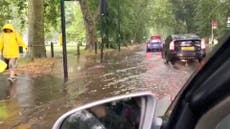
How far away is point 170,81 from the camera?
698 inches

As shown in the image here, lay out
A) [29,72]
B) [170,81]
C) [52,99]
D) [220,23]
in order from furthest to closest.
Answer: [220,23] < [29,72] < [170,81] < [52,99]

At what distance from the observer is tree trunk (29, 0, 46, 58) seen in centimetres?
2934

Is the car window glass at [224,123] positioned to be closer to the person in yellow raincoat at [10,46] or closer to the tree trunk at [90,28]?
the person in yellow raincoat at [10,46]

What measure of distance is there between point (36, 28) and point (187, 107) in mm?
27620

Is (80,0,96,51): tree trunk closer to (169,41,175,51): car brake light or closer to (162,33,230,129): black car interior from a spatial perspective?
(169,41,175,51): car brake light

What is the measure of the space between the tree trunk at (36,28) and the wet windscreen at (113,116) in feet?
88.0

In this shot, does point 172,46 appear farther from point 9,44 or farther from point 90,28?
point 90,28

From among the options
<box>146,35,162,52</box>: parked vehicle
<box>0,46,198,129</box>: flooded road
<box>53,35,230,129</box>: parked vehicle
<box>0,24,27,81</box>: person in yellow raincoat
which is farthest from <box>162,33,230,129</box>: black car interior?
<box>146,35,162,52</box>: parked vehicle

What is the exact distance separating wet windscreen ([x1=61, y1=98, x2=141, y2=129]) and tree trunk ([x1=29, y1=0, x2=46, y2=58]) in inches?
1056

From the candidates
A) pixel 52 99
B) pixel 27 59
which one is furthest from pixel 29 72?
pixel 52 99

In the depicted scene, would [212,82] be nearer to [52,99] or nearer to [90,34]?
[52,99]

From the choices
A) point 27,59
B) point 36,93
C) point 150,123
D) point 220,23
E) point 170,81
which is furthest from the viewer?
point 220,23

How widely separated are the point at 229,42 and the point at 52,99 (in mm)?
12414

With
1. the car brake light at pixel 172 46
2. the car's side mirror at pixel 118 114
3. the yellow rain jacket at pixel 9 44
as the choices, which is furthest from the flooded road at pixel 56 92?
the car brake light at pixel 172 46
